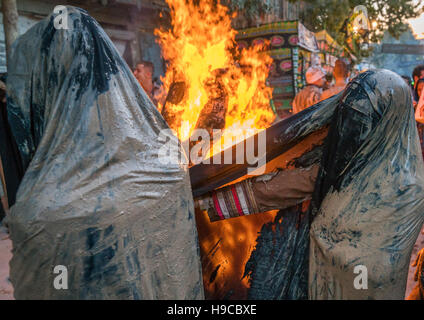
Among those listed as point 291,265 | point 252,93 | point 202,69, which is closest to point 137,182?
point 291,265

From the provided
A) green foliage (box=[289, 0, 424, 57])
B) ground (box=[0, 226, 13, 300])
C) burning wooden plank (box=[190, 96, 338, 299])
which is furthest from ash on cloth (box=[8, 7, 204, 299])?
green foliage (box=[289, 0, 424, 57])

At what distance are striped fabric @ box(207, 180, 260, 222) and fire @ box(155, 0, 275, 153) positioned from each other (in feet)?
2.46

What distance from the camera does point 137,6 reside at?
27.4ft

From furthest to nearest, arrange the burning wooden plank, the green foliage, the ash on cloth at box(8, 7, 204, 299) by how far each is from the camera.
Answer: the green foliage < the burning wooden plank < the ash on cloth at box(8, 7, 204, 299)

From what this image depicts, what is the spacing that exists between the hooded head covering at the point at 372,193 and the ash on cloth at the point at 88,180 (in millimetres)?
889

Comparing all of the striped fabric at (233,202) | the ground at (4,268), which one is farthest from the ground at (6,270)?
the striped fabric at (233,202)

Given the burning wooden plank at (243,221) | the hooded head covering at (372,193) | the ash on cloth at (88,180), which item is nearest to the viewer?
the ash on cloth at (88,180)

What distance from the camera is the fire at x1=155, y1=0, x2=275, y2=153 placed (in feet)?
11.1

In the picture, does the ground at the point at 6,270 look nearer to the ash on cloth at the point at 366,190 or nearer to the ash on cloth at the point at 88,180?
the ash on cloth at the point at 366,190

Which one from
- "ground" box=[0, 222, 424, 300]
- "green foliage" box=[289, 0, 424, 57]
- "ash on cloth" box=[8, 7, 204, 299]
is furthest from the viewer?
"green foliage" box=[289, 0, 424, 57]

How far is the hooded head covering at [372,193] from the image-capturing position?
1.66 metres

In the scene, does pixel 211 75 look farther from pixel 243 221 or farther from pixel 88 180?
pixel 88 180

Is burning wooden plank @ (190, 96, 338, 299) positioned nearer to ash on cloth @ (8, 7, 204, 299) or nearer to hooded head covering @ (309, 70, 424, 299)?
hooded head covering @ (309, 70, 424, 299)
